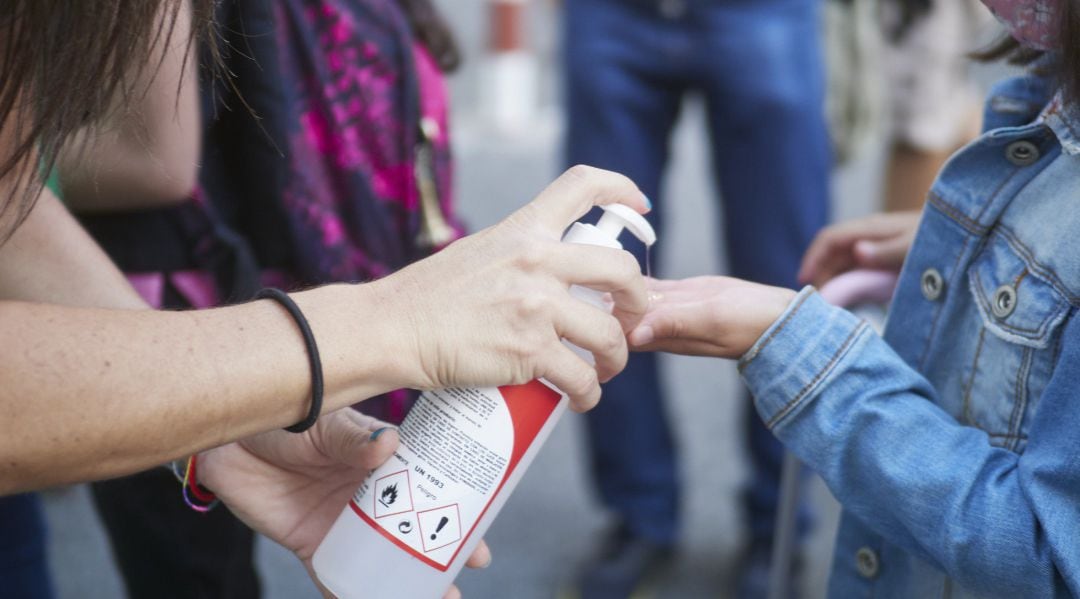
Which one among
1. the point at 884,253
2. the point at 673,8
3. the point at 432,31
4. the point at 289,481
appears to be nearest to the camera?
the point at 289,481

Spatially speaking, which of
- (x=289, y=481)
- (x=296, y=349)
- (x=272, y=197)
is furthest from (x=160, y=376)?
(x=272, y=197)

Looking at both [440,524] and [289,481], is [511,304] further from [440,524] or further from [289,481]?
[289,481]

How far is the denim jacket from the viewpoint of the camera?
1.00 meters

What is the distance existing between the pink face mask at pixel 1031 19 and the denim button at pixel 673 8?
1310mm

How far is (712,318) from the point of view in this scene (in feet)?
3.75

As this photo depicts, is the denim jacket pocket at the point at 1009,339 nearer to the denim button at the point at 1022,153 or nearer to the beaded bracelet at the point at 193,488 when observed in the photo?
the denim button at the point at 1022,153

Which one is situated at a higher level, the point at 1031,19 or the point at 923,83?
the point at 1031,19

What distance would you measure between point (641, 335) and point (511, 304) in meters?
0.20

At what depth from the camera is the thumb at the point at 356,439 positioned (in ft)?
3.40

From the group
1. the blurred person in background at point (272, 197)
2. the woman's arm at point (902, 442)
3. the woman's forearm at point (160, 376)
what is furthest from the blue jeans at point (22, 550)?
the woman's arm at point (902, 442)

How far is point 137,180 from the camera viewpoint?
1420mm

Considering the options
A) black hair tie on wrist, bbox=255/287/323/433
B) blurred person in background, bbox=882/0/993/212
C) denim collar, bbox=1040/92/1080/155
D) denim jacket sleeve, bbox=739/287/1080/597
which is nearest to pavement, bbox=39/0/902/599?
blurred person in background, bbox=882/0/993/212

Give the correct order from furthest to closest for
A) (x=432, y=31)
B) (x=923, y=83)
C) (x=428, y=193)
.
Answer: (x=923, y=83)
(x=432, y=31)
(x=428, y=193)

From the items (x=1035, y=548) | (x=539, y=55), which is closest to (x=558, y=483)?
(x=1035, y=548)
